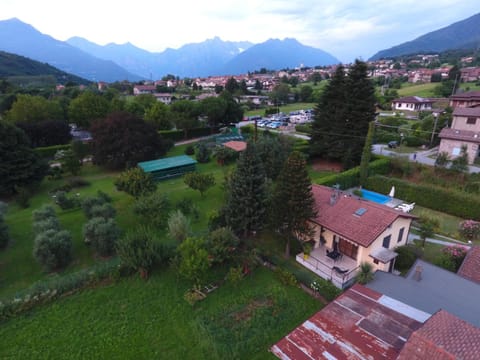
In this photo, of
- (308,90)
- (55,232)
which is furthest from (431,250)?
(308,90)

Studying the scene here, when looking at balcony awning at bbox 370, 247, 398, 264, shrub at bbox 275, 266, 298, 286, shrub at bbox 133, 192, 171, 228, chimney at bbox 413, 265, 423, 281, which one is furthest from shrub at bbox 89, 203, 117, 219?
chimney at bbox 413, 265, 423, 281

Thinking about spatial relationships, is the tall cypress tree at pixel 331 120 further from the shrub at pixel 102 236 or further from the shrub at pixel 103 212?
the shrub at pixel 102 236

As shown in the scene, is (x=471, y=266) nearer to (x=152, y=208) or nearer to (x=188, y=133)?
(x=152, y=208)

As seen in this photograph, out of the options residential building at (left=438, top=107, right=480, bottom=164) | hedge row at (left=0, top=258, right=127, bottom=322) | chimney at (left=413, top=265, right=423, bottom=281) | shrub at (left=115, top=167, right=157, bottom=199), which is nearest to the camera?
chimney at (left=413, top=265, right=423, bottom=281)

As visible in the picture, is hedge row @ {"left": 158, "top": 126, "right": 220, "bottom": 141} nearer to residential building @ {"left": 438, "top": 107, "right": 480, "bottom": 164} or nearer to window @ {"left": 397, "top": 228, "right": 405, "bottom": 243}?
residential building @ {"left": 438, "top": 107, "right": 480, "bottom": 164}

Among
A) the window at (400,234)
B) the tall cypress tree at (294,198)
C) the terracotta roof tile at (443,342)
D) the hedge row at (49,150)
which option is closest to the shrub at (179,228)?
the tall cypress tree at (294,198)

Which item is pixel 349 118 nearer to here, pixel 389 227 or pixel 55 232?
pixel 389 227
